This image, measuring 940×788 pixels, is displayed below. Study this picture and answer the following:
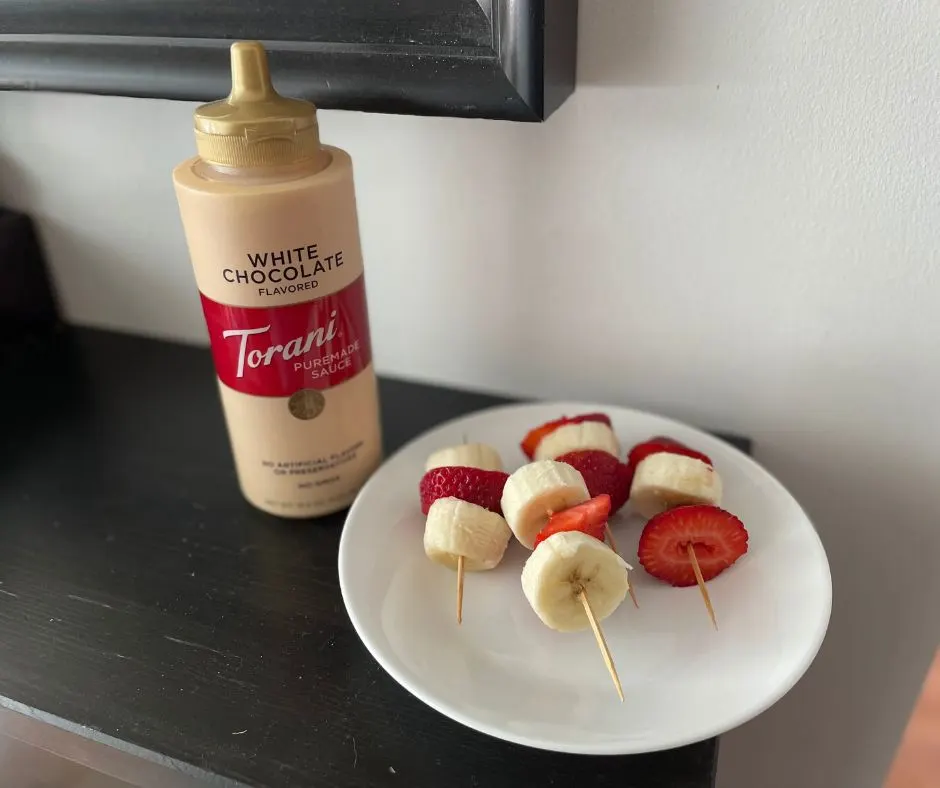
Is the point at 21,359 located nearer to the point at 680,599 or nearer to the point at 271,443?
the point at 271,443

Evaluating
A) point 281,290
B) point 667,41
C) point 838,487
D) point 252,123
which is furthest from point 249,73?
point 838,487

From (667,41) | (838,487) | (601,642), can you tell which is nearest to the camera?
(601,642)

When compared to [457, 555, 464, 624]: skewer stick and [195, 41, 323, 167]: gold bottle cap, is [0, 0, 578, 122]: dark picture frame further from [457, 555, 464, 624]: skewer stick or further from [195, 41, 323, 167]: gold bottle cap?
[457, 555, 464, 624]: skewer stick

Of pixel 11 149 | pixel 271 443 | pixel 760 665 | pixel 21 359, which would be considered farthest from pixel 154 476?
pixel 760 665

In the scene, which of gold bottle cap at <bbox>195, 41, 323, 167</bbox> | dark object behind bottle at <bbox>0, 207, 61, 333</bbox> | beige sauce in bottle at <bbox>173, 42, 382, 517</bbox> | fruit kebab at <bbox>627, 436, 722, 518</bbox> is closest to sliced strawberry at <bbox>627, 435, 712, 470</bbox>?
fruit kebab at <bbox>627, 436, 722, 518</bbox>

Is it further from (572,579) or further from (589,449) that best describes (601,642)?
(589,449)

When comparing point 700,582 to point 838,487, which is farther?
point 838,487
